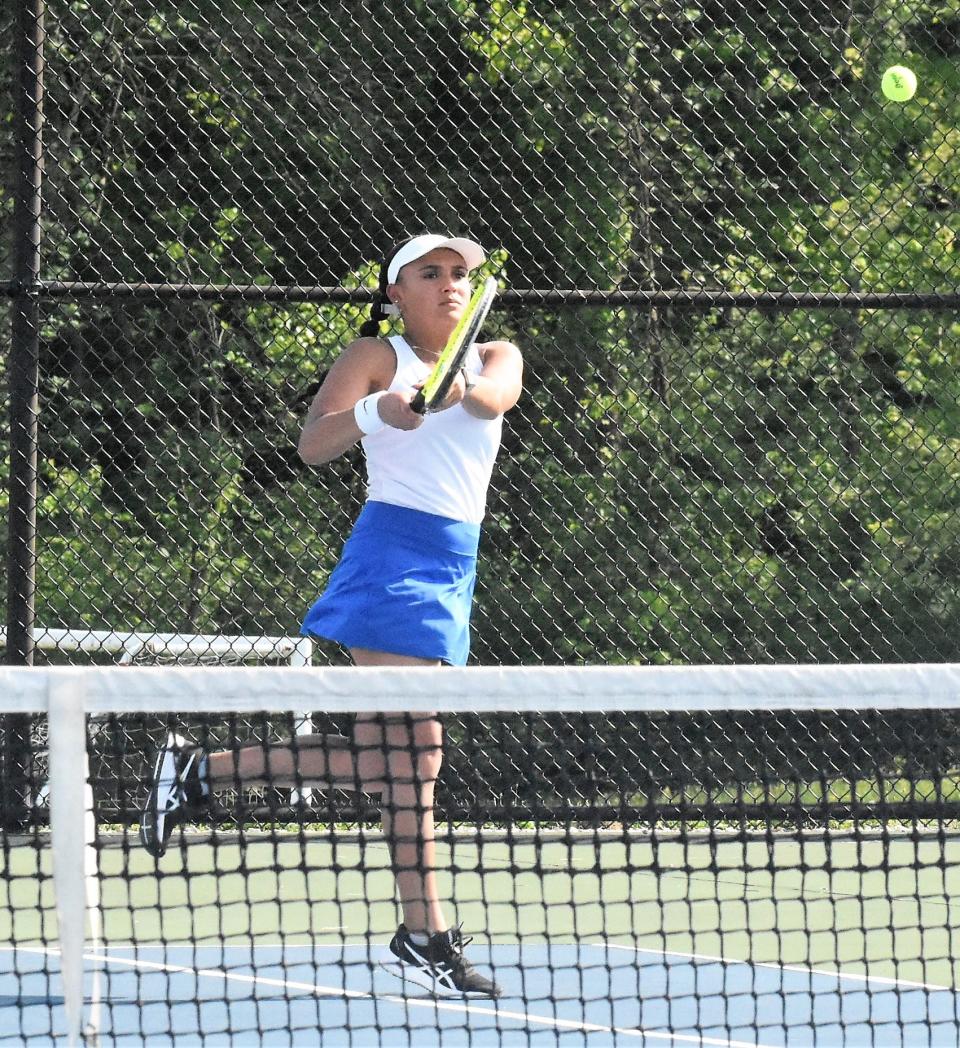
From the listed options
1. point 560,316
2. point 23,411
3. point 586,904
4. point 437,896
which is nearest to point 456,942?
point 586,904

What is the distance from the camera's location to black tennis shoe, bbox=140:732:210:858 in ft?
10.7

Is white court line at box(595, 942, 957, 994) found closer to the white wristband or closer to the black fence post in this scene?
the white wristband

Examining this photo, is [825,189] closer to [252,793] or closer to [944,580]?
[944,580]

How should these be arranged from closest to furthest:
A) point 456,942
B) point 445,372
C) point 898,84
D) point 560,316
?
point 445,372, point 456,942, point 898,84, point 560,316

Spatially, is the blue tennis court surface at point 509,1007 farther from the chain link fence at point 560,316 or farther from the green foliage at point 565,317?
the green foliage at point 565,317

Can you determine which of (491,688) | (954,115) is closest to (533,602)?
(954,115)

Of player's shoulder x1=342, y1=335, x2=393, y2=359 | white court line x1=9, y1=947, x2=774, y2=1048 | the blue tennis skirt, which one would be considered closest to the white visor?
player's shoulder x1=342, y1=335, x2=393, y2=359

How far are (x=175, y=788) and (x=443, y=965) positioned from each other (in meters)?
0.63

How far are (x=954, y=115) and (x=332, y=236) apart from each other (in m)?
2.89

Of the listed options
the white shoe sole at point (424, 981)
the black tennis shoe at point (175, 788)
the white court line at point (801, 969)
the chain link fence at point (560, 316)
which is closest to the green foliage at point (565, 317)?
the chain link fence at point (560, 316)

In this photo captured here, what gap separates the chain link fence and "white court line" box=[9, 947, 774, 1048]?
3721mm

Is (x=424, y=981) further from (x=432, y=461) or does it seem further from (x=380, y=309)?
(x=380, y=309)

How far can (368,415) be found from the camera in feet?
10.1

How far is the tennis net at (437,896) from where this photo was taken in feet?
8.18
